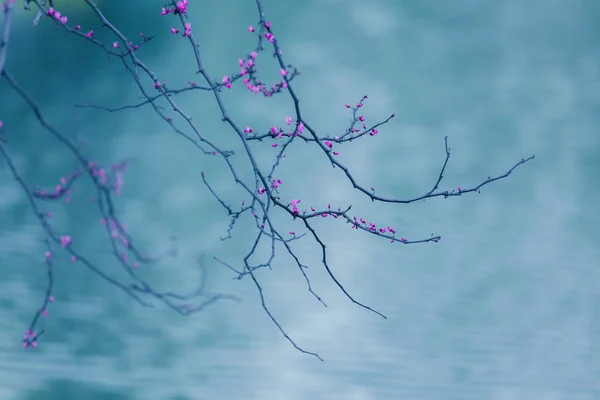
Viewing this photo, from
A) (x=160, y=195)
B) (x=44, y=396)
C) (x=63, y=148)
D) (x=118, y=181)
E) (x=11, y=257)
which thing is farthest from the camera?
(x=63, y=148)

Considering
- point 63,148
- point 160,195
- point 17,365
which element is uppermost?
point 63,148

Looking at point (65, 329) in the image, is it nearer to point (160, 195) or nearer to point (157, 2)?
point (160, 195)

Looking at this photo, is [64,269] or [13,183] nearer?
[64,269]

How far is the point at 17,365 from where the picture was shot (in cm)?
323

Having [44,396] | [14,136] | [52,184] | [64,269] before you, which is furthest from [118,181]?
[14,136]

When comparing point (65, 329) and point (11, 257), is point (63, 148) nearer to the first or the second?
point (11, 257)

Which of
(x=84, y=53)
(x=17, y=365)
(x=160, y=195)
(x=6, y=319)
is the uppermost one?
(x=84, y=53)

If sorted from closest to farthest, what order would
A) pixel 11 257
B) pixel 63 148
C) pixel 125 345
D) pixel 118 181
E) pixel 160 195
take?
pixel 118 181
pixel 125 345
pixel 11 257
pixel 160 195
pixel 63 148

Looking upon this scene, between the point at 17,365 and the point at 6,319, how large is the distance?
30 centimetres

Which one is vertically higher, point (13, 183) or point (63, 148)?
point (63, 148)

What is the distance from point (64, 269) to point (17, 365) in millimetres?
710

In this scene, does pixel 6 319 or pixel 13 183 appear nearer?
pixel 6 319

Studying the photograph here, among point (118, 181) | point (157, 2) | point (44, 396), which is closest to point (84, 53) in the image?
point (157, 2)

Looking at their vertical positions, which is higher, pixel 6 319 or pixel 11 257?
pixel 11 257
